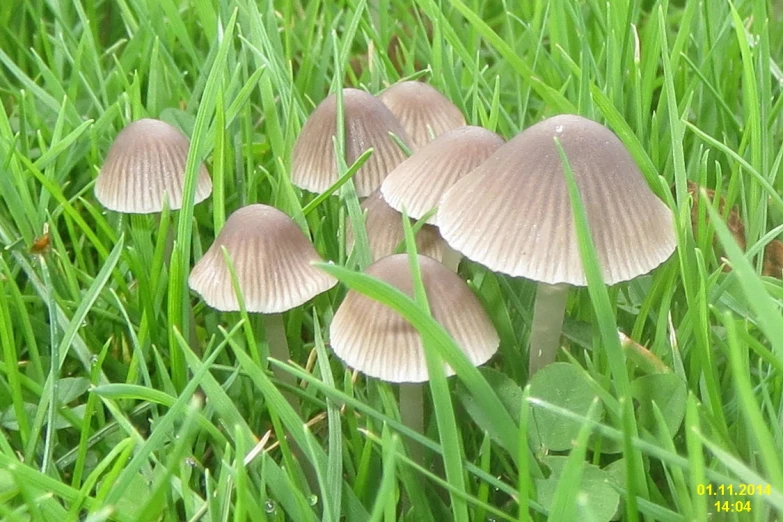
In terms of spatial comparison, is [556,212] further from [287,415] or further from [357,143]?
[357,143]

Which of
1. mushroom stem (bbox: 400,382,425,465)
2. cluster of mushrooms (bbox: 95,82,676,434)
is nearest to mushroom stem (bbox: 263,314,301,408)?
cluster of mushrooms (bbox: 95,82,676,434)

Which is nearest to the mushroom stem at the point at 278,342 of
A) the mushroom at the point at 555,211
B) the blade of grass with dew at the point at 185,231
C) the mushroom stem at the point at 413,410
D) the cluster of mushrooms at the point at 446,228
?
the cluster of mushrooms at the point at 446,228

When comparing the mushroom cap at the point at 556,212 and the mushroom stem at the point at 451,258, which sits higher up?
the mushroom cap at the point at 556,212

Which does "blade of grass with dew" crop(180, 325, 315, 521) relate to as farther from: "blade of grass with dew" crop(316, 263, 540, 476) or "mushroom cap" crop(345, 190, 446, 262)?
"mushroom cap" crop(345, 190, 446, 262)

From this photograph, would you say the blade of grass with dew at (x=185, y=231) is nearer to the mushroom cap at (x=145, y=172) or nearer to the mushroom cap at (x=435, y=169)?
the mushroom cap at (x=145, y=172)

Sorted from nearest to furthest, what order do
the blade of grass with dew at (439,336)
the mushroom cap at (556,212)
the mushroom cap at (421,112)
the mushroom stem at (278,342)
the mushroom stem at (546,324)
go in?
the blade of grass with dew at (439,336) → the mushroom cap at (556,212) → the mushroom stem at (546,324) → the mushroom stem at (278,342) → the mushroom cap at (421,112)

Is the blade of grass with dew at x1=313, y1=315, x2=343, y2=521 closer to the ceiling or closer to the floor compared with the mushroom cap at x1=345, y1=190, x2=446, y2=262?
closer to the floor
